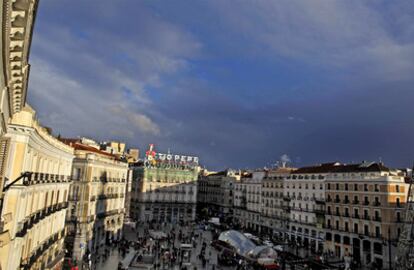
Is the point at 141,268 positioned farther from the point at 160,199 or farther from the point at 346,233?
the point at 160,199

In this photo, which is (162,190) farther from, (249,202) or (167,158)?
(249,202)

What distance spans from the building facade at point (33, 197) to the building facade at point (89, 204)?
6.70 metres

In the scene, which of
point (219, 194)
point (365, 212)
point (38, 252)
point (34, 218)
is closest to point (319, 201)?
point (365, 212)

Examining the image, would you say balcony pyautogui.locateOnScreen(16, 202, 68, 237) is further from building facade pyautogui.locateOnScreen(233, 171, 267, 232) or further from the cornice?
building facade pyautogui.locateOnScreen(233, 171, 267, 232)

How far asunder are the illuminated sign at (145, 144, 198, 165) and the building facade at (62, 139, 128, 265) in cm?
3754

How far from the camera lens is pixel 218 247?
2226 inches

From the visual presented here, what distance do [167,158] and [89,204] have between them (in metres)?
54.0

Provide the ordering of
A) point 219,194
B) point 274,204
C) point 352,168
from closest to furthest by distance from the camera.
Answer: point 352,168
point 274,204
point 219,194

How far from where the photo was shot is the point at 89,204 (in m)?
48.6

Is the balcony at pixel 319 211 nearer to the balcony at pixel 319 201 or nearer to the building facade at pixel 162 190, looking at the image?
the balcony at pixel 319 201

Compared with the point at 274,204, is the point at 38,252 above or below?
below

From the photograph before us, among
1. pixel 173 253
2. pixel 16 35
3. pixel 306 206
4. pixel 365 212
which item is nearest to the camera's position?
pixel 16 35

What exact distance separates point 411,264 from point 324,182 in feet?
105

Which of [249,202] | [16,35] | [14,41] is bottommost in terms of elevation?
[249,202]
